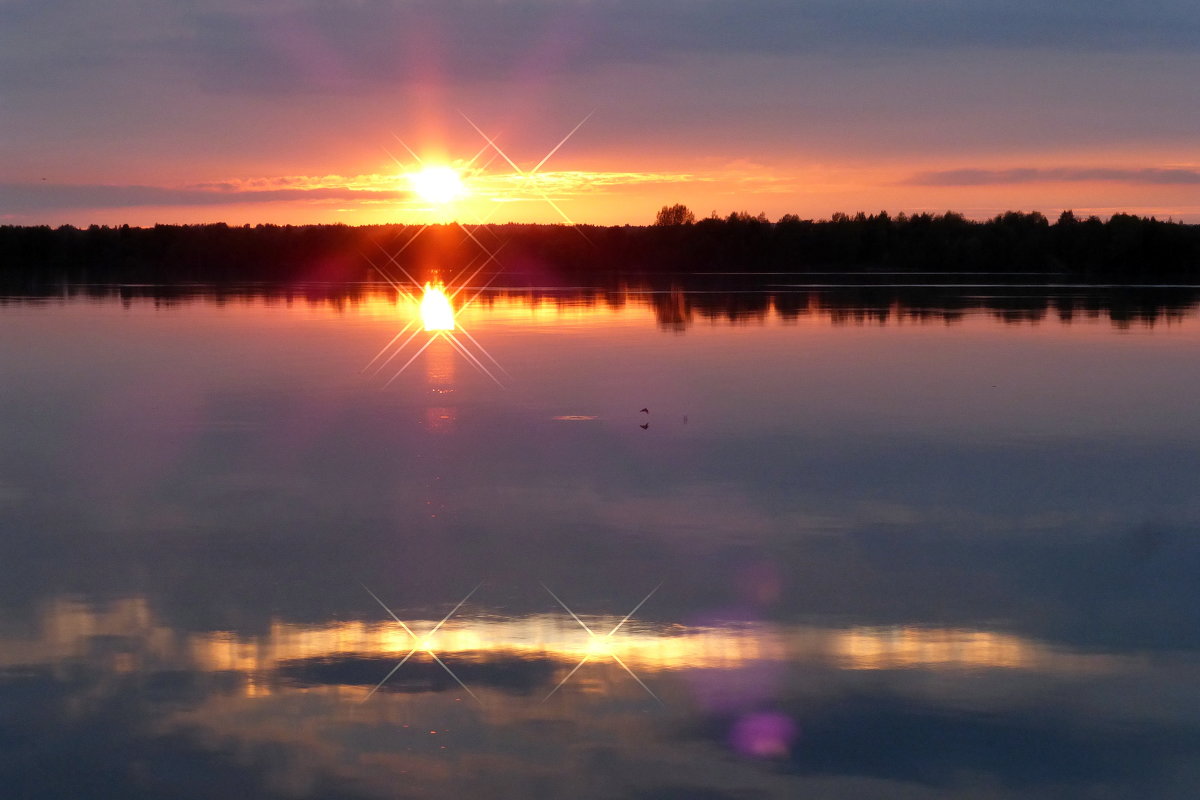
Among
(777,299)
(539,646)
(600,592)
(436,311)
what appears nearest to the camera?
(539,646)

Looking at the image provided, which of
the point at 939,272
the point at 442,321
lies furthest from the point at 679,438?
the point at 939,272

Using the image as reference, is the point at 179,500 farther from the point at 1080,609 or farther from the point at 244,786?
the point at 1080,609

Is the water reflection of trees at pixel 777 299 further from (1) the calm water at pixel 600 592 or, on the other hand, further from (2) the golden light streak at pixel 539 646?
(2) the golden light streak at pixel 539 646

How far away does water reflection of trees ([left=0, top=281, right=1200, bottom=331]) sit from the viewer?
39531mm

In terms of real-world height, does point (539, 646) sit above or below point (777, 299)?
below

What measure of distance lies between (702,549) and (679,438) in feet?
18.1

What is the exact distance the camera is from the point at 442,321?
38.3 meters

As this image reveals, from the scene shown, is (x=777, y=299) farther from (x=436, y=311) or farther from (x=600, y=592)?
(x=600, y=592)

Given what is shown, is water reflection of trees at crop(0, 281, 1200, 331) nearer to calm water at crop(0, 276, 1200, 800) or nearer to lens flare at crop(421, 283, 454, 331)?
lens flare at crop(421, 283, 454, 331)

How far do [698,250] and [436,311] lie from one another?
64.9 m

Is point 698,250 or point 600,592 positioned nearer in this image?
point 600,592

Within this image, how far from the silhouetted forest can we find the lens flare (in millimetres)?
27724

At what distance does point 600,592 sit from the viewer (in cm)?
925

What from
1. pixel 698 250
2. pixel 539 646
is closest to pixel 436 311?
pixel 539 646
